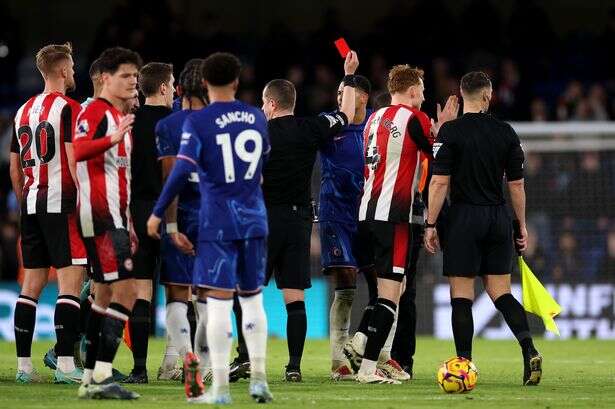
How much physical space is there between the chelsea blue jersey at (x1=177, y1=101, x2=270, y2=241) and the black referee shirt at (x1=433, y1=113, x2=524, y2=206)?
2190 millimetres

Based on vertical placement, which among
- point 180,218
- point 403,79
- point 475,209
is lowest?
point 180,218

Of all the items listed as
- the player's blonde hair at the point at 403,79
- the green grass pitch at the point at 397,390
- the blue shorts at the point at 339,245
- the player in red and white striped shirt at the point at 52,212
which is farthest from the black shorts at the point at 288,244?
the player in red and white striped shirt at the point at 52,212

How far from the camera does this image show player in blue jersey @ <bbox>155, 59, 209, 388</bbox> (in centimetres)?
913

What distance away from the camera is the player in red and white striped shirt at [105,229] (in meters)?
8.43

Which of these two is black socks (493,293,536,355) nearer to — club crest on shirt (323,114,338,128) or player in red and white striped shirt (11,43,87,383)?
club crest on shirt (323,114,338,128)

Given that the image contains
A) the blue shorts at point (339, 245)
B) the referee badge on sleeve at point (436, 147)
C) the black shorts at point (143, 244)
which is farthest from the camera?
the blue shorts at point (339, 245)

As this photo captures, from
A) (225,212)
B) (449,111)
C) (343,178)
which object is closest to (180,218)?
(225,212)

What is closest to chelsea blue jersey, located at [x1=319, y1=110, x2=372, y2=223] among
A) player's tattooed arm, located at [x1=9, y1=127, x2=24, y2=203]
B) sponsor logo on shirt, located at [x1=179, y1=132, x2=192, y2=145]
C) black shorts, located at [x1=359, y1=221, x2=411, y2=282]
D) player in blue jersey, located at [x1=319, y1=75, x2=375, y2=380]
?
player in blue jersey, located at [x1=319, y1=75, x2=375, y2=380]

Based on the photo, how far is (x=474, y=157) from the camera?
32.5 ft

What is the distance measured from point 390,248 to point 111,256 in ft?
8.05

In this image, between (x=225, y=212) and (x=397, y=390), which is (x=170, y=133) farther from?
(x=397, y=390)

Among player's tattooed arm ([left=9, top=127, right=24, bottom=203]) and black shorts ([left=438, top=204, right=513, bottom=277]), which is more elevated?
player's tattooed arm ([left=9, top=127, right=24, bottom=203])

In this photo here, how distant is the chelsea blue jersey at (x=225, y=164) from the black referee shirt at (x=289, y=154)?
215 centimetres

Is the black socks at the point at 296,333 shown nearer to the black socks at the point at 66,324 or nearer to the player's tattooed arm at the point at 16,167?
the black socks at the point at 66,324
